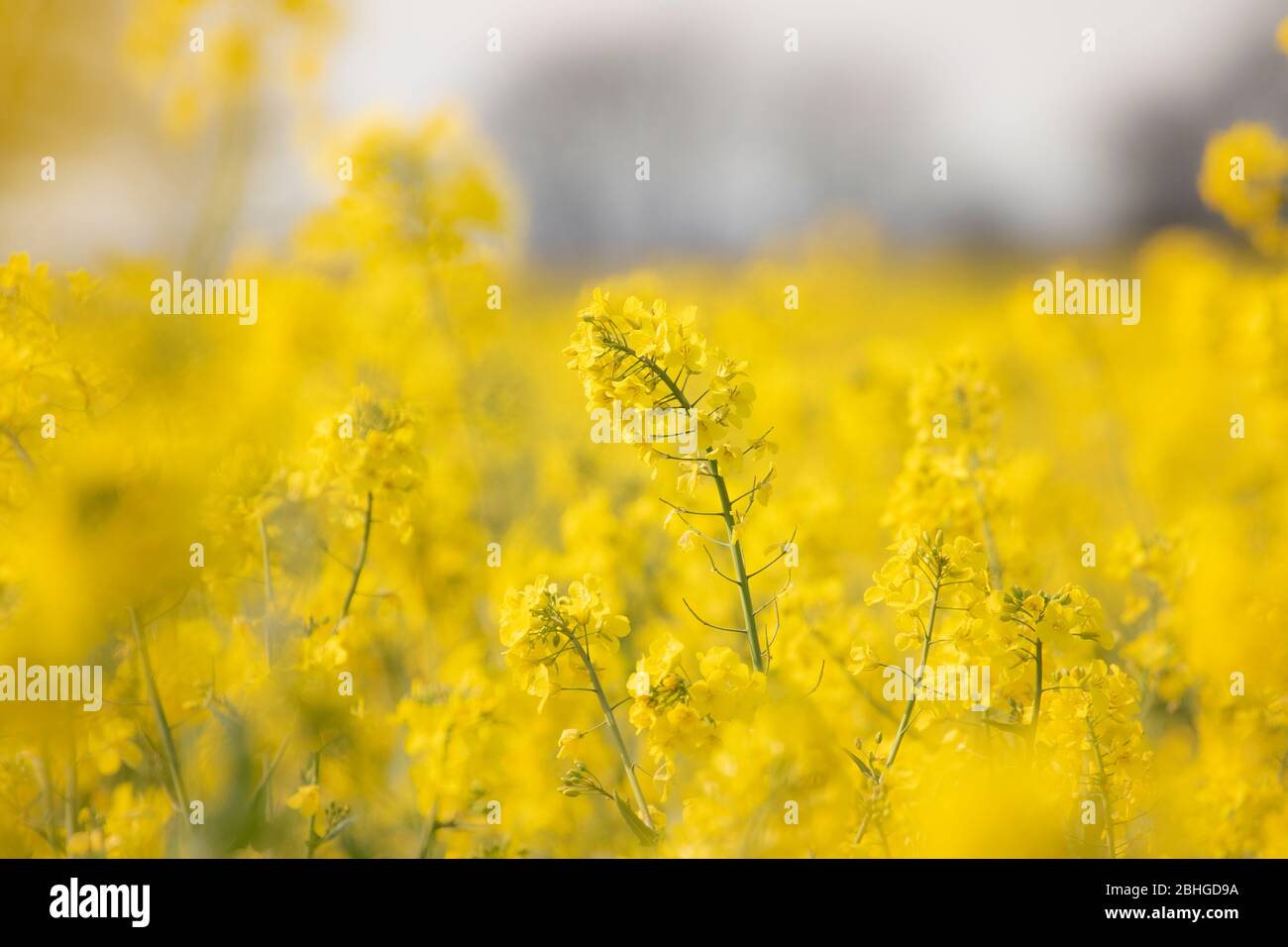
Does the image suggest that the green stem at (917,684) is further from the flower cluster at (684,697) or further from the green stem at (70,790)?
the green stem at (70,790)

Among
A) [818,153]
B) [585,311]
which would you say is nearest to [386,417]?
[585,311]

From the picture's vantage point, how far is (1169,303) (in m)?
7.02

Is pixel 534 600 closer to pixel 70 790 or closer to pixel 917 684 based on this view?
pixel 917 684

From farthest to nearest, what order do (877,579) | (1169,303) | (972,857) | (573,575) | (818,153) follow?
(818,153) → (1169,303) → (573,575) → (877,579) → (972,857)

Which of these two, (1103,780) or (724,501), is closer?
(724,501)

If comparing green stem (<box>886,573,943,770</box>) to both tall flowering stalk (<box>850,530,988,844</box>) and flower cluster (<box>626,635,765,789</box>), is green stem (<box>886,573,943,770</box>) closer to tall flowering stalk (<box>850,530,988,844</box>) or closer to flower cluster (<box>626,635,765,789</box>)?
tall flowering stalk (<box>850,530,988,844</box>)

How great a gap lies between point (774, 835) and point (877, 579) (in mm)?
572

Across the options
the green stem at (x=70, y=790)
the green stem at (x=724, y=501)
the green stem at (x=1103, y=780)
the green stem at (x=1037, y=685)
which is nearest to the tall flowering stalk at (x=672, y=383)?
the green stem at (x=724, y=501)

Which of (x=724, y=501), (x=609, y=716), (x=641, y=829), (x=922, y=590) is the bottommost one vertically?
(x=641, y=829)

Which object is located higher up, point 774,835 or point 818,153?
point 818,153

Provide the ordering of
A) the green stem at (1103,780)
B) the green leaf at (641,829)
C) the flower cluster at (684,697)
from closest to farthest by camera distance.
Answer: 1. the flower cluster at (684,697)
2. the green leaf at (641,829)
3. the green stem at (1103,780)

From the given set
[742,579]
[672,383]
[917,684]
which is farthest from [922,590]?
[672,383]

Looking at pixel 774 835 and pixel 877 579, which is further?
pixel 877 579
